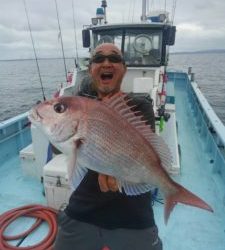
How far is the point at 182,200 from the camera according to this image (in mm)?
1684

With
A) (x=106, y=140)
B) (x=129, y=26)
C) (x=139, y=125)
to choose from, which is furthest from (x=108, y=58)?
(x=129, y=26)

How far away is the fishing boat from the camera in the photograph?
11.8 ft

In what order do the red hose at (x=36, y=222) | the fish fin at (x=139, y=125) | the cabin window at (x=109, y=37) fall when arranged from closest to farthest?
1. the fish fin at (x=139, y=125)
2. the red hose at (x=36, y=222)
3. the cabin window at (x=109, y=37)

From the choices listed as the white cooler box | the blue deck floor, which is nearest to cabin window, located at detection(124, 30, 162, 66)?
the blue deck floor

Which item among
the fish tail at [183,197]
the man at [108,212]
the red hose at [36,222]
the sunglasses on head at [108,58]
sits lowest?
the red hose at [36,222]

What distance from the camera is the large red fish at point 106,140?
4.77ft

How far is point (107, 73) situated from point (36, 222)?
7.91 ft

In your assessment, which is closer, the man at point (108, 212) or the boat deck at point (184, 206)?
the man at point (108, 212)

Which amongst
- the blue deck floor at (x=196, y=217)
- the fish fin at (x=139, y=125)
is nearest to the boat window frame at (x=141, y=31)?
the blue deck floor at (x=196, y=217)

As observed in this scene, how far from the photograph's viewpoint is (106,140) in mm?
1475

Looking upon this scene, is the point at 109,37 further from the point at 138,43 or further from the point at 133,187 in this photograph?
the point at 133,187

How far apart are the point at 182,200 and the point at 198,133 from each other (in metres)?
5.68

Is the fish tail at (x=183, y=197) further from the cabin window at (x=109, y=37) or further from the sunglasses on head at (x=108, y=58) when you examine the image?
the cabin window at (x=109, y=37)

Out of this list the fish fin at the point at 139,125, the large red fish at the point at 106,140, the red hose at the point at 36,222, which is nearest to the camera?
the large red fish at the point at 106,140
